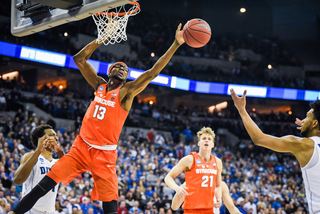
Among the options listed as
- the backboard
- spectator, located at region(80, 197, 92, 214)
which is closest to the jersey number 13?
the backboard

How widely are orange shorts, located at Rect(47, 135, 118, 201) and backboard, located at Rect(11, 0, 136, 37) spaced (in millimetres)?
1624

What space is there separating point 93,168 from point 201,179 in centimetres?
202

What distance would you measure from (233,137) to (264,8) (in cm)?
1085

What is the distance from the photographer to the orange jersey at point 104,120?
180 inches

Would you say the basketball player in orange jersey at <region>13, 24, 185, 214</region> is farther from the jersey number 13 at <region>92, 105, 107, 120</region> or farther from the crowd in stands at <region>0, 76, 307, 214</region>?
the crowd in stands at <region>0, 76, 307, 214</region>

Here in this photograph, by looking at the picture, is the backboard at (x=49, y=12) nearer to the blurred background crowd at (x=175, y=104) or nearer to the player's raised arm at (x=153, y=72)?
the player's raised arm at (x=153, y=72)

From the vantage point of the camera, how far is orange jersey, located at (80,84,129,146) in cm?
456

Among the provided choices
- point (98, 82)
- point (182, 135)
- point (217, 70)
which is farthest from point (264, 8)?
point (98, 82)

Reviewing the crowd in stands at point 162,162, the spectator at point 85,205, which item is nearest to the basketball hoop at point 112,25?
the crowd in stands at point 162,162

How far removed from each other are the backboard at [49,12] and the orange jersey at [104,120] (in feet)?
3.50

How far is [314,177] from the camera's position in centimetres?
341

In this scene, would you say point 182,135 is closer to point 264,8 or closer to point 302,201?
point 302,201

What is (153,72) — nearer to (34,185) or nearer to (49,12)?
(49,12)

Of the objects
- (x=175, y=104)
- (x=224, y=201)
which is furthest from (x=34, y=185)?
(x=175, y=104)
